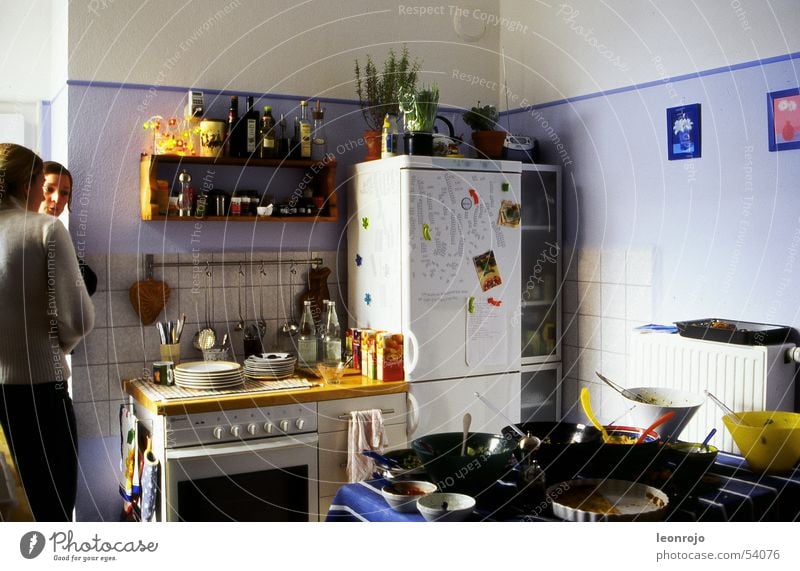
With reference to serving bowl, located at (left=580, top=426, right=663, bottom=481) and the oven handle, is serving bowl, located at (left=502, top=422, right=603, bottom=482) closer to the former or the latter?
serving bowl, located at (left=580, top=426, right=663, bottom=481)

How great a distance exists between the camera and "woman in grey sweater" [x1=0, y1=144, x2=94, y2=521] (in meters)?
2.18

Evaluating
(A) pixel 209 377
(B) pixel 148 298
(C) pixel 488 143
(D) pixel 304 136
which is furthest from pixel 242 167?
(C) pixel 488 143

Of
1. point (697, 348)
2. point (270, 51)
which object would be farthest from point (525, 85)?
point (697, 348)

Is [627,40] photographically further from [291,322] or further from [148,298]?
[148,298]

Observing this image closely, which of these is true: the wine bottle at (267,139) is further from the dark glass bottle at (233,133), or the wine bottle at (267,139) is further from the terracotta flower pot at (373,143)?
the terracotta flower pot at (373,143)

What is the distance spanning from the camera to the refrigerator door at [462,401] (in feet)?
10.4

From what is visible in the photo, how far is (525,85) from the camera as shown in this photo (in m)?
3.77

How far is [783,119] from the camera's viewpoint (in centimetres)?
271

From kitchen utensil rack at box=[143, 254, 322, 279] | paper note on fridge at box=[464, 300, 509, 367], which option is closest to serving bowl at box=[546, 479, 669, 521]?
paper note on fridge at box=[464, 300, 509, 367]

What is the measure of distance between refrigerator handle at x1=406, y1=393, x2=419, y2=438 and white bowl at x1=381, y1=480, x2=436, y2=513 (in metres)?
1.34

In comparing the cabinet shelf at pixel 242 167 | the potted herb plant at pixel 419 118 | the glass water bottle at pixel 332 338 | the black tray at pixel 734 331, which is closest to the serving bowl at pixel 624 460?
the black tray at pixel 734 331

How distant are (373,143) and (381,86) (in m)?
0.26
